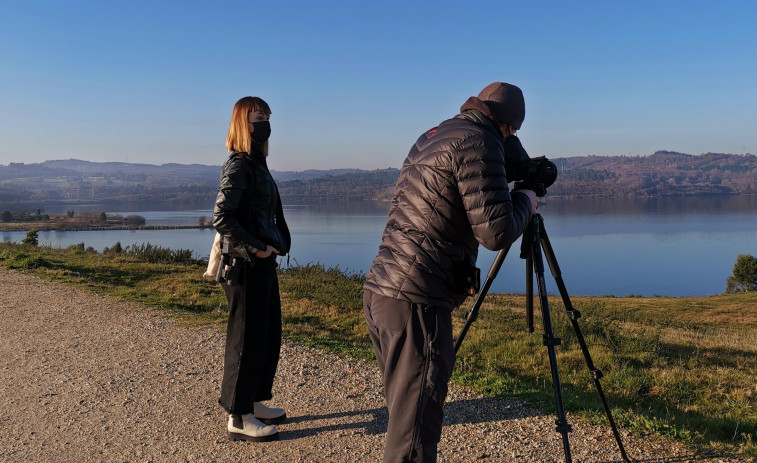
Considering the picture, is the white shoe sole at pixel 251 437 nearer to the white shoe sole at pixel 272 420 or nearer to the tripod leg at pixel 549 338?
the white shoe sole at pixel 272 420

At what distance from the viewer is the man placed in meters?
2.09

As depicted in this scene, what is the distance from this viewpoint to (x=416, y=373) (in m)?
2.18

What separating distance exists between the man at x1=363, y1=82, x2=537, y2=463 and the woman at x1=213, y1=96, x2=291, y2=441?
1.47 meters

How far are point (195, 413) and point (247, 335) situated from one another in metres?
0.98

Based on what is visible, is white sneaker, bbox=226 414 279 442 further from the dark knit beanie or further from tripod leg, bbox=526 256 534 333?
the dark knit beanie

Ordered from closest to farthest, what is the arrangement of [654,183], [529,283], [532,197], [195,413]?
1. [532,197]
2. [529,283]
3. [195,413]
4. [654,183]

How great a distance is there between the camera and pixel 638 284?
3697 centimetres

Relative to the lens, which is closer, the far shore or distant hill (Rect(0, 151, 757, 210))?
the far shore

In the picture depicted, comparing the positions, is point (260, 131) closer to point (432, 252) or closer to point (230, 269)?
point (230, 269)

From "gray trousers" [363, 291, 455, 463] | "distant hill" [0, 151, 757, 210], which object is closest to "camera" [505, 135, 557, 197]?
"gray trousers" [363, 291, 455, 463]

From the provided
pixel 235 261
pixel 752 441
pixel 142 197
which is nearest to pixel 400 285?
pixel 235 261

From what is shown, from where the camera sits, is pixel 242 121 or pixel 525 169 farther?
pixel 242 121

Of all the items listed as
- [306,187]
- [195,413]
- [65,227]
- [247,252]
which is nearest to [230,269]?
[247,252]

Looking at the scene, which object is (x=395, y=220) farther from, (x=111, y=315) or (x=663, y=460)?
(x=111, y=315)
